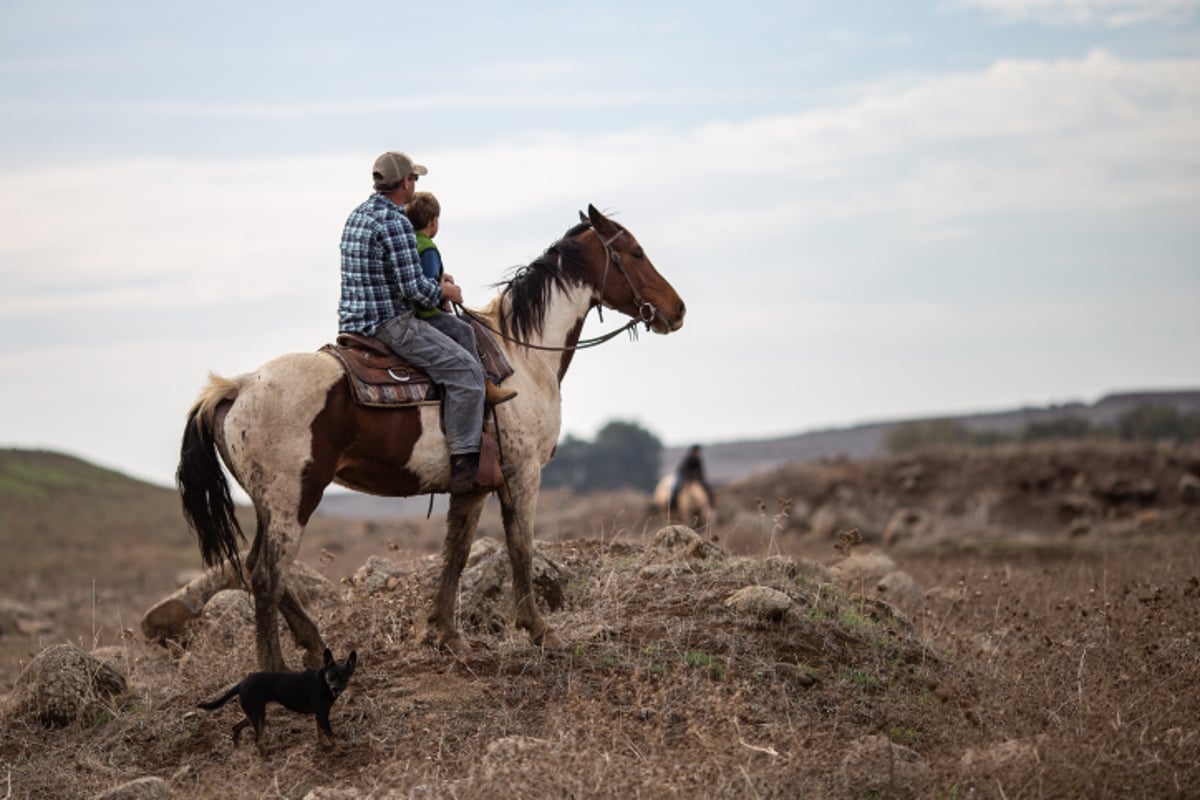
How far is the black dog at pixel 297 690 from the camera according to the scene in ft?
24.8

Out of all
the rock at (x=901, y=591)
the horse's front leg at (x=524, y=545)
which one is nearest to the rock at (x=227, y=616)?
the horse's front leg at (x=524, y=545)

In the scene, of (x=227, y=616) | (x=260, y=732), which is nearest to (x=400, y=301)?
(x=260, y=732)

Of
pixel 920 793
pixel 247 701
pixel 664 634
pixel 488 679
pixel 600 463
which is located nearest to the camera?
pixel 920 793

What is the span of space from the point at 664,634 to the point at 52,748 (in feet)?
13.5

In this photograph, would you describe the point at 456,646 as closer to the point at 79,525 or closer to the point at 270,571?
Answer: the point at 270,571

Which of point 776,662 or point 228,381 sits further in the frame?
point 776,662

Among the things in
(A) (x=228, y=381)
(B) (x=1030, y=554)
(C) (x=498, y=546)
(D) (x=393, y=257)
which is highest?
(D) (x=393, y=257)

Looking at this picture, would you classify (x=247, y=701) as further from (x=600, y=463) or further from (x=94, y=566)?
(x=600, y=463)

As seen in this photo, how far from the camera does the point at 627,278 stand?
9.83m

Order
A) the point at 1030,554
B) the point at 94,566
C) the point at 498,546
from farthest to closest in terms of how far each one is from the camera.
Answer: the point at 94,566 → the point at 1030,554 → the point at 498,546

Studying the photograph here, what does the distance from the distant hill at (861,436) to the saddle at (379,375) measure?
45436 mm

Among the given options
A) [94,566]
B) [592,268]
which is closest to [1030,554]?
[592,268]

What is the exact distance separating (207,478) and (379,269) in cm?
168

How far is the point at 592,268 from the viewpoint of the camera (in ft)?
32.3
